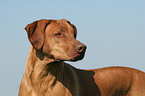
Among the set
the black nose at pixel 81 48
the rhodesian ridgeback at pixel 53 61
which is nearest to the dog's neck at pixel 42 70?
the rhodesian ridgeback at pixel 53 61

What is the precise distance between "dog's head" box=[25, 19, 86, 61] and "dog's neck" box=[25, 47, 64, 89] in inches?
11.7

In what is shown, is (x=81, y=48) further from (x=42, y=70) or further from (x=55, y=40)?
(x=42, y=70)

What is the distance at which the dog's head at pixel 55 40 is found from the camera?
649 cm

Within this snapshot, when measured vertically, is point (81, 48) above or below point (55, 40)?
below

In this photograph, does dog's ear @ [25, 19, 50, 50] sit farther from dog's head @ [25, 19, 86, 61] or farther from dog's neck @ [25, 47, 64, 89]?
dog's neck @ [25, 47, 64, 89]

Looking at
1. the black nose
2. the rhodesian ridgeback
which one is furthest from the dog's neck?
the black nose

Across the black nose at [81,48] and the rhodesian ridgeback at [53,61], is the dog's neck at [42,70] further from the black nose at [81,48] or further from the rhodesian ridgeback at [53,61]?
the black nose at [81,48]

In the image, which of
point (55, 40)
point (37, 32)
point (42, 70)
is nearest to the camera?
point (55, 40)

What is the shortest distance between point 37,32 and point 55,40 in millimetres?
548

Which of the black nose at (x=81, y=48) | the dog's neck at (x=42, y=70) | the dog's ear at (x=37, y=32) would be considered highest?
the dog's ear at (x=37, y=32)

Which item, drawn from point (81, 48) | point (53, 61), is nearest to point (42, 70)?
point (53, 61)

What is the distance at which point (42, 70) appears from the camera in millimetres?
7059

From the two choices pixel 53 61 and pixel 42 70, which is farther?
pixel 42 70

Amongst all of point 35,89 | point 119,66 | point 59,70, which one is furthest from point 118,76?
point 35,89
